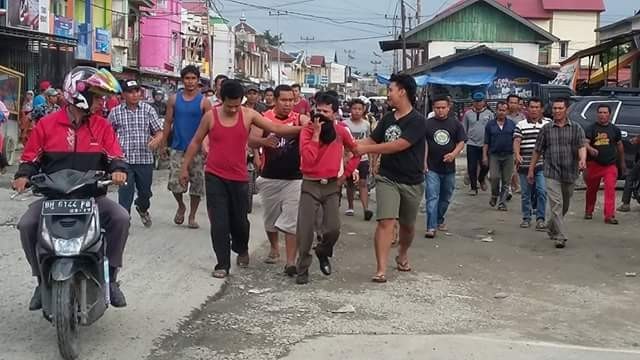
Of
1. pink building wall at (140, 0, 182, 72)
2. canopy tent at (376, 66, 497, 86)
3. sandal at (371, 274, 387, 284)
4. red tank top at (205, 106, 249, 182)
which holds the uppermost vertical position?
pink building wall at (140, 0, 182, 72)

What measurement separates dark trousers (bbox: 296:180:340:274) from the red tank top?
62 cm

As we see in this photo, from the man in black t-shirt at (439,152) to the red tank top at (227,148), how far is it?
11.9ft

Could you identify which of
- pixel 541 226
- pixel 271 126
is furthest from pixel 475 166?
pixel 271 126

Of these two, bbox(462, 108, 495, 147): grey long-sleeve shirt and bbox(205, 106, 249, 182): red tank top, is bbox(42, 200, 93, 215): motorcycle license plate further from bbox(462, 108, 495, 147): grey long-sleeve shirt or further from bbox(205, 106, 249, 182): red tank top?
bbox(462, 108, 495, 147): grey long-sleeve shirt

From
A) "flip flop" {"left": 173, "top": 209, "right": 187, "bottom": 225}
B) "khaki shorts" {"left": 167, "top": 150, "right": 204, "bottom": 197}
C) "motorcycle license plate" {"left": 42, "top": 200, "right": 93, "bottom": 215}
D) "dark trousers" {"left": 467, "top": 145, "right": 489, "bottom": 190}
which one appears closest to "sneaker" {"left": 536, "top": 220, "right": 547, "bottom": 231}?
"dark trousers" {"left": 467, "top": 145, "right": 489, "bottom": 190}

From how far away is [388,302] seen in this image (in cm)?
696

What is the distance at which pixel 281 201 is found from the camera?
8.10 meters

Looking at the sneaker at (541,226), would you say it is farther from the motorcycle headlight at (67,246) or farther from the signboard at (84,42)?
the signboard at (84,42)

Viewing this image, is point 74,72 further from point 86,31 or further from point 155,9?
point 155,9

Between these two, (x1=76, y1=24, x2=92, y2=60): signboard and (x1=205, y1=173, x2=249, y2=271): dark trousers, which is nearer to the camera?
(x1=205, y1=173, x2=249, y2=271): dark trousers

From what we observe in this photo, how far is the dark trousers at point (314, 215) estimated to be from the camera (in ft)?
24.7

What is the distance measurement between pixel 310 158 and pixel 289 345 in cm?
220

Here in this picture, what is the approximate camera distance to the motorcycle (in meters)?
4.94

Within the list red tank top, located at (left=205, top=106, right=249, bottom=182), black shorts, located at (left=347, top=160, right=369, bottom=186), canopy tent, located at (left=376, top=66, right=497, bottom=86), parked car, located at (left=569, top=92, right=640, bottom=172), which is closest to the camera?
red tank top, located at (left=205, top=106, right=249, bottom=182)
